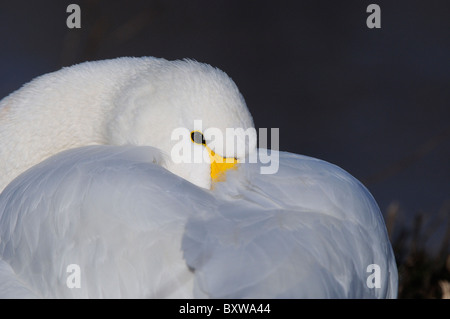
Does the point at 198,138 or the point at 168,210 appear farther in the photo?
the point at 198,138

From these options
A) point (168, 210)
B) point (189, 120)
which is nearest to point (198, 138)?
point (189, 120)

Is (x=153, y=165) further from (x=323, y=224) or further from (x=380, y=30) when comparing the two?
(x=380, y=30)

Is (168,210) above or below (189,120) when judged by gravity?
below

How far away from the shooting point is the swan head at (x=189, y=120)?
2457 mm

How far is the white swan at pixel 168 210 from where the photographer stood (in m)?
1.92

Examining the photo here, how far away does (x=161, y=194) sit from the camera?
2.08m

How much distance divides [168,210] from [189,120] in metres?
0.59

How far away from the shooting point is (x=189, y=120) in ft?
8.34

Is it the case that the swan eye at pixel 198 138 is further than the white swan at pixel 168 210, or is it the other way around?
the swan eye at pixel 198 138

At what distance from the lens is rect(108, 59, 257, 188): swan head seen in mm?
2457

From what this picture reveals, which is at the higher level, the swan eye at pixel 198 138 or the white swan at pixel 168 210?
the swan eye at pixel 198 138

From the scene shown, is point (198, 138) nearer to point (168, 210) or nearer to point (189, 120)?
point (189, 120)

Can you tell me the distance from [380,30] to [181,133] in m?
4.62
